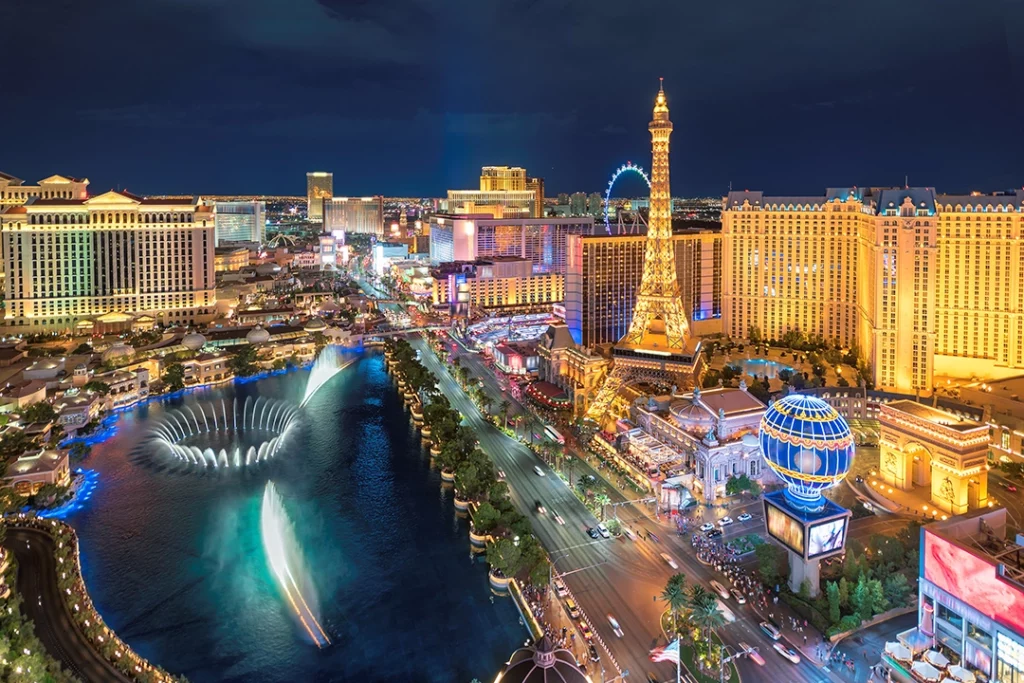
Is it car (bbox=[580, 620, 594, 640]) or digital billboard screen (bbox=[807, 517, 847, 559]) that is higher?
digital billboard screen (bbox=[807, 517, 847, 559])

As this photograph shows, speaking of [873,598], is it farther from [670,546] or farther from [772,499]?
[670,546]

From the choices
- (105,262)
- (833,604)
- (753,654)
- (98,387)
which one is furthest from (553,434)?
(105,262)

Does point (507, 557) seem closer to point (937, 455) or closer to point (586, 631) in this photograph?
point (586, 631)

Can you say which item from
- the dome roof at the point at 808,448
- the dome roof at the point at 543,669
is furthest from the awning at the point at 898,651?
the dome roof at the point at 543,669

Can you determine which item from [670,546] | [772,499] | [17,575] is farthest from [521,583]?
[17,575]

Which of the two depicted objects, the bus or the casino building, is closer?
the casino building

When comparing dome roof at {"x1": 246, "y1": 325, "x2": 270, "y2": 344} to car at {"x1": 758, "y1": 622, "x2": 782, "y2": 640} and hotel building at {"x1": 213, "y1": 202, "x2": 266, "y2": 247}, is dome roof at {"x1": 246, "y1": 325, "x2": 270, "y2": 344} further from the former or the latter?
→ hotel building at {"x1": 213, "y1": 202, "x2": 266, "y2": 247}

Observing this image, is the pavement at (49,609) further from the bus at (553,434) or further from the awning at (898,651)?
the bus at (553,434)

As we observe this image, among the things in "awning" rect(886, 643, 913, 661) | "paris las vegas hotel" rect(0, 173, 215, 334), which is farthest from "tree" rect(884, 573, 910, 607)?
"paris las vegas hotel" rect(0, 173, 215, 334)
